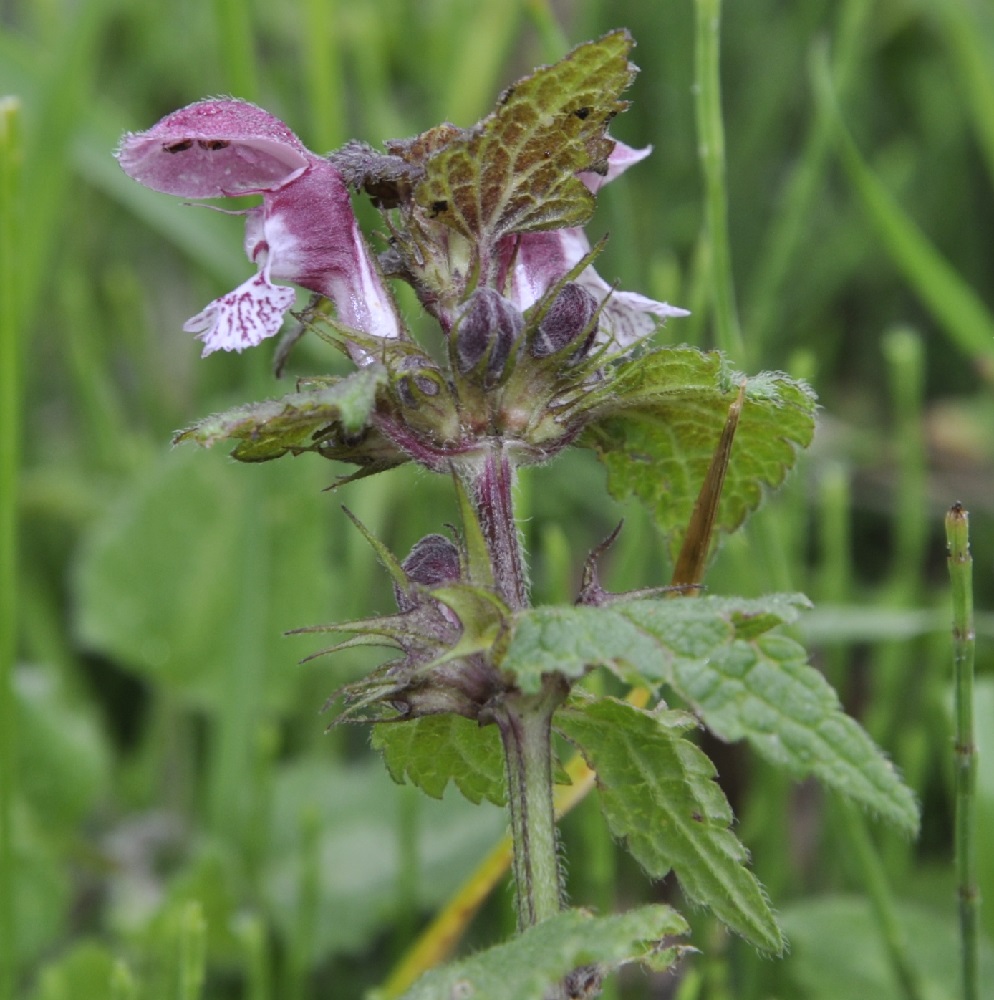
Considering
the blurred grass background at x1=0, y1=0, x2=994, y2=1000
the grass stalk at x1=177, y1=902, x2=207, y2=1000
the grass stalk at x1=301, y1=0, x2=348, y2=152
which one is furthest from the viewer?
the grass stalk at x1=301, y1=0, x2=348, y2=152

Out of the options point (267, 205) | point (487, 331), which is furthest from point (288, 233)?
point (487, 331)

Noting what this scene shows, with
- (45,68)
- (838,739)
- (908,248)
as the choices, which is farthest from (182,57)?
(838,739)

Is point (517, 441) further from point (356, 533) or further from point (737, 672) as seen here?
point (356, 533)

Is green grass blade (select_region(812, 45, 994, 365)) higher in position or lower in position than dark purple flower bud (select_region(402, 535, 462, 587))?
higher

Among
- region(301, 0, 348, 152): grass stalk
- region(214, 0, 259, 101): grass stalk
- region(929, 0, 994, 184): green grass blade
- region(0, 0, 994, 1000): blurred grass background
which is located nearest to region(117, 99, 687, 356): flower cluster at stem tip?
region(0, 0, 994, 1000): blurred grass background

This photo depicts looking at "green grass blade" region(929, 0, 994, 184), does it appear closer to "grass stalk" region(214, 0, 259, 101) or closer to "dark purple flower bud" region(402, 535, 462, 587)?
"grass stalk" region(214, 0, 259, 101)

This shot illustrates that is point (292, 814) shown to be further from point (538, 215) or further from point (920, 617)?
point (538, 215)
